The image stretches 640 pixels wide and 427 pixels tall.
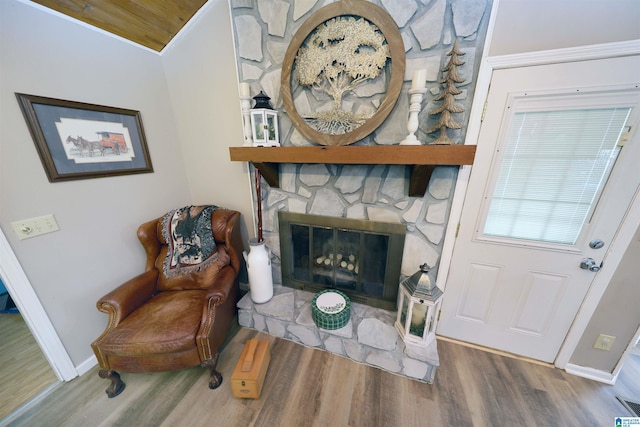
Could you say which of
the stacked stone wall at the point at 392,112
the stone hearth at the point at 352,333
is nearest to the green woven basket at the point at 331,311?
the stone hearth at the point at 352,333

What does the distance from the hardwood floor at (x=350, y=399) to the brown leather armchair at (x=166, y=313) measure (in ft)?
0.47

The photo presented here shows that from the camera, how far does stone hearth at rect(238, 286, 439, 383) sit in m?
1.37

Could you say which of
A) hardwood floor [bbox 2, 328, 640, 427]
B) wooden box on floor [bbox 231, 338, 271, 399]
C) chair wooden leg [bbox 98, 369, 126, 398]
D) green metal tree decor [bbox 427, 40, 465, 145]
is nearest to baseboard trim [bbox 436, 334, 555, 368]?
hardwood floor [bbox 2, 328, 640, 427]

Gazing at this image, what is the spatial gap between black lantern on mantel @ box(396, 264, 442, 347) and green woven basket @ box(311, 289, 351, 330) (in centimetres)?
41

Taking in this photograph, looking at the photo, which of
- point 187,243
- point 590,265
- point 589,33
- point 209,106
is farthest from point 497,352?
point 209,106

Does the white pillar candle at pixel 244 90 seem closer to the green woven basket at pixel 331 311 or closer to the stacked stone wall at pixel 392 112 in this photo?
the stacked stone wall at pixel 392 112

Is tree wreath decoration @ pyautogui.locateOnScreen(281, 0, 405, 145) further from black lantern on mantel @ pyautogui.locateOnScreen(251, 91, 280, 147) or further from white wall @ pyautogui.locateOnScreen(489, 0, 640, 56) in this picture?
white wall @ pyautogui.locateOnScreen(489, 0, 640, 56)

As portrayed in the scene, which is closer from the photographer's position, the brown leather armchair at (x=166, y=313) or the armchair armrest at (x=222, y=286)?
the brown leather armchair at (x=166, y=313)

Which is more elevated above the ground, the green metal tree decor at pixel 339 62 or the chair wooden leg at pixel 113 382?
the green metal tree decor at pixel 339 62

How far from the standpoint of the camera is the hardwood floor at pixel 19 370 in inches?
50.7

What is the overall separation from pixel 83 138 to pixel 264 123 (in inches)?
46.8

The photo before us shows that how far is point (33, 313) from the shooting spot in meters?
1.23

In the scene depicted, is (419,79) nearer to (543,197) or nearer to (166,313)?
(543,197)

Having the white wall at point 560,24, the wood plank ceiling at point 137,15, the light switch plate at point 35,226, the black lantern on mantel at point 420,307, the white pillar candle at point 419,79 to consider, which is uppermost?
the wood plank ceiling at point 137,15
